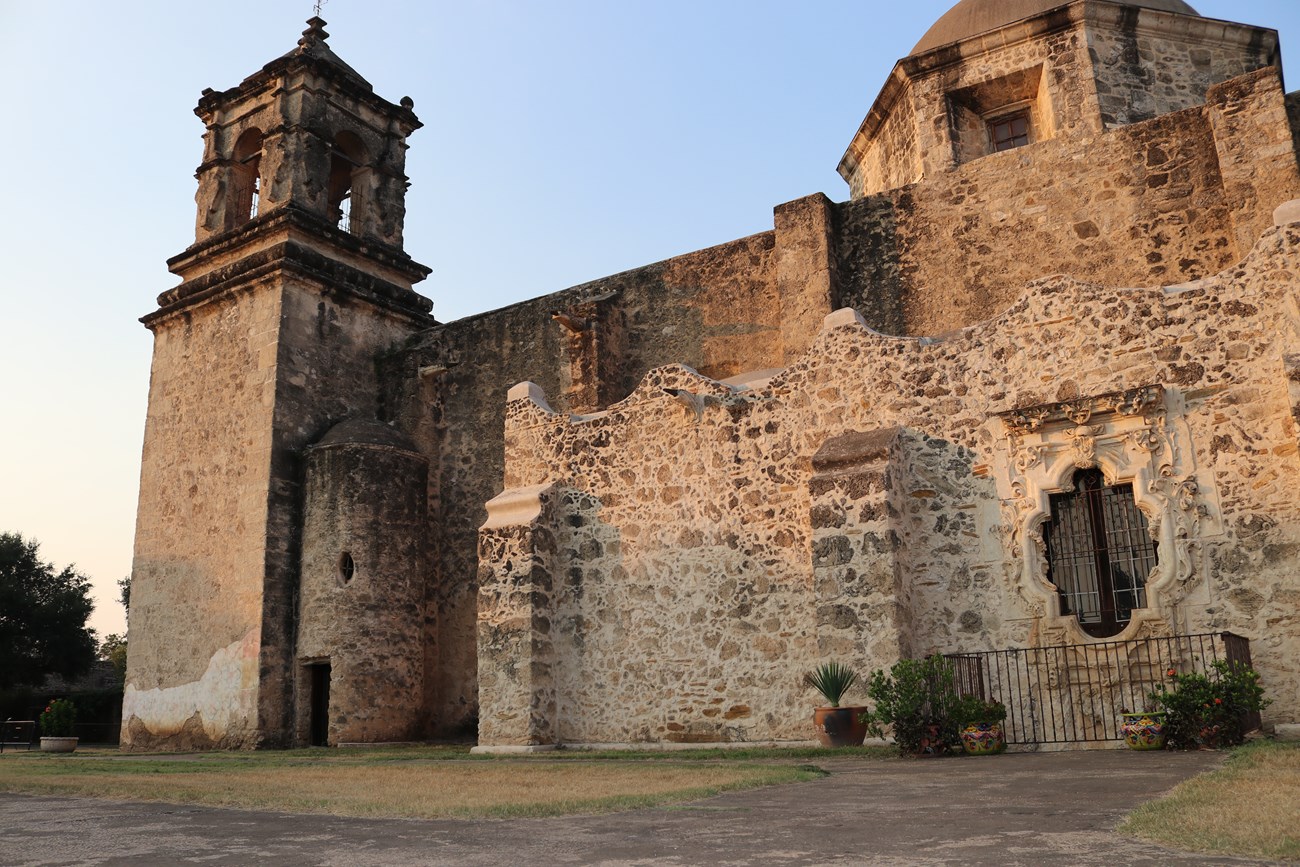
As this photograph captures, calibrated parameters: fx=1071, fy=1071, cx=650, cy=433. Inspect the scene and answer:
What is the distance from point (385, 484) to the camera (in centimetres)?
1520

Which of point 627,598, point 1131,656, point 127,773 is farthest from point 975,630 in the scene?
point 127,773

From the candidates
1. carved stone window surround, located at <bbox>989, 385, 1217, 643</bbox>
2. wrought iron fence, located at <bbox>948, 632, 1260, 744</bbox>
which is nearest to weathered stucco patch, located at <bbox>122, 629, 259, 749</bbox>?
wrought iron fence, located at <bbox>948, 632, 1260, 744</bbox>

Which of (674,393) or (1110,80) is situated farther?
(1110,80)

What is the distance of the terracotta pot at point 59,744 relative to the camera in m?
14.3

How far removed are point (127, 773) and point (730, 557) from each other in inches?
222

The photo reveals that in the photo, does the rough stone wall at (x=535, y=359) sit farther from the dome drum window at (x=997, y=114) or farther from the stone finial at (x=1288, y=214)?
the stone finial at (x=1288, y=214)

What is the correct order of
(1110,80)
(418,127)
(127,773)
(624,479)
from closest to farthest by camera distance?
(127,773), (624,479), (1110,80), (418,127)

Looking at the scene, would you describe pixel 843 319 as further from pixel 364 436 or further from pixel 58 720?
pixel 58 720

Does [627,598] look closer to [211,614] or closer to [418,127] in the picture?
[211,614]

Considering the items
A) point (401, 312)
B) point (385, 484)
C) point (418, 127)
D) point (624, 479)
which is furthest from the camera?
point (418, 127)

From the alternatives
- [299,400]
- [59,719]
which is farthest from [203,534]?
[59,719]

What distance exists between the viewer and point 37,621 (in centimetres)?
2716

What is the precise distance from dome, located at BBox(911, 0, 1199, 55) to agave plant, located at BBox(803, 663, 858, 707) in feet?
31.8

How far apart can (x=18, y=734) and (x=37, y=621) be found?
1074 centimetres
